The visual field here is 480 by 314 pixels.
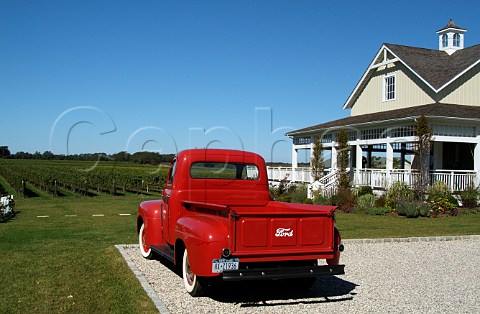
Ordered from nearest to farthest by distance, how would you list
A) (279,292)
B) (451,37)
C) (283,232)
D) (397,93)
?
(283,232), (279,292), (397,93), (451,37)

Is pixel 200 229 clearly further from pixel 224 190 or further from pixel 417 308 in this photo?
pixel 417 308

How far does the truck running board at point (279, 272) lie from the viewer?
6441 mm

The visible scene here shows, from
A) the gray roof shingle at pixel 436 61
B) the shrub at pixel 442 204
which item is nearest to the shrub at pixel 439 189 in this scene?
the shrub at pixel 442 204

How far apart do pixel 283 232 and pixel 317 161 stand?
824 inches

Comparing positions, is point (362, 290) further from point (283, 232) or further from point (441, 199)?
point (441, 199)

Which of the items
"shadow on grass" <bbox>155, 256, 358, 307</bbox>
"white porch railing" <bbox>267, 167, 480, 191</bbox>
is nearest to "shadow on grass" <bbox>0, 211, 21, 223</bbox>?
"shadow on grass" <bbox>155, 256, 358, 307</bbox>

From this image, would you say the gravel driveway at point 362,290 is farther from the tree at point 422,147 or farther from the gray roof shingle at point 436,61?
the gray roof shingle at point 436,61

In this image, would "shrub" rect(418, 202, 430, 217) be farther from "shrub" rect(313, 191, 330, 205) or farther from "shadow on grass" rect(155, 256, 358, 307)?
"shadow on grass" rect(155, 256, 358, 307)

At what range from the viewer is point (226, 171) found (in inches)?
361

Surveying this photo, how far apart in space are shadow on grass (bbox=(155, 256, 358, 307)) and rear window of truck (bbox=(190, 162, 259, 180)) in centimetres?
176

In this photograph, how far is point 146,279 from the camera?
320 inches

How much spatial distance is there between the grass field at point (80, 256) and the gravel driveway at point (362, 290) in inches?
22.3

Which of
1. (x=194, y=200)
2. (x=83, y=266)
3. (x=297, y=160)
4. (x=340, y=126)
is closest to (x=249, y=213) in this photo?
(x=194, y=200)

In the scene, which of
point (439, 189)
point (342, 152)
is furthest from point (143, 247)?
point (342, 152)
